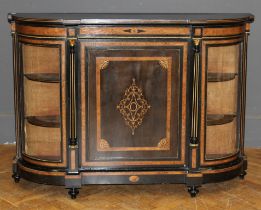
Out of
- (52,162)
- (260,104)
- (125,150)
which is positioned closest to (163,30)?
(125,150)

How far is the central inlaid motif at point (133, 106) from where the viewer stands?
3.41 meters

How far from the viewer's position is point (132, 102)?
3.42m

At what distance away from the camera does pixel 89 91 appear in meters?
3.40

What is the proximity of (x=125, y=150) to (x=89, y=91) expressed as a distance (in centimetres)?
40

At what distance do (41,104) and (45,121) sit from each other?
0.10m

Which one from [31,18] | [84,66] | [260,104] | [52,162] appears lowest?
[52,162]

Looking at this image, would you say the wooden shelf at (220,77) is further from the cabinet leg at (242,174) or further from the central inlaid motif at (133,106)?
the cabinet leg at (242,174)

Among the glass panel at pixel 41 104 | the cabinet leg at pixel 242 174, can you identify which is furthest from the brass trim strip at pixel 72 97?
the cabinet leg at pixel 242 174

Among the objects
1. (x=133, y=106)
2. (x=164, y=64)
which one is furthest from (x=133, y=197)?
(x=164, y=64)

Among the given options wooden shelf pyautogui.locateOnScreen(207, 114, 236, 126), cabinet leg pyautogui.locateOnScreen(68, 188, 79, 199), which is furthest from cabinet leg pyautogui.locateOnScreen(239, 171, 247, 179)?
cabinet leg pyautogui.locateOnScreen(68, 188, 79, 199)

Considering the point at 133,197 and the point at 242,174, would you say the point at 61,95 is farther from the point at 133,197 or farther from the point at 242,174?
the point at 242,174
